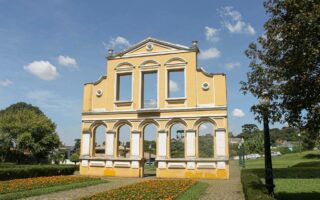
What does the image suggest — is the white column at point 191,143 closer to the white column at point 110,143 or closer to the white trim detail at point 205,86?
the white trim detail at point 205,86

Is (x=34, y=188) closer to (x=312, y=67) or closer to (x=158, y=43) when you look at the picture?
(x=312, y=67)

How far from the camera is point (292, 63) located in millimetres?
8445

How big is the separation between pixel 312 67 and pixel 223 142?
1511 centimetres

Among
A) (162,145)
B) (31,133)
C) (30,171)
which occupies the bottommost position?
(30,171)

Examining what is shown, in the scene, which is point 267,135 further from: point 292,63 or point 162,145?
point 162,145

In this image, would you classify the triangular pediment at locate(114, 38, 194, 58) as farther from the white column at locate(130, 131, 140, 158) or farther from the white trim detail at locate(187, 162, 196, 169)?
the white trim detail at locate(187, 162, 196, 169)

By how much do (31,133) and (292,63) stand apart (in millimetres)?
37896

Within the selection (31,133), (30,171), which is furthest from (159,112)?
(31,133)

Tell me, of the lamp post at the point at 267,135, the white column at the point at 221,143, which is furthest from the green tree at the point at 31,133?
the lamp post at the point at 267,135

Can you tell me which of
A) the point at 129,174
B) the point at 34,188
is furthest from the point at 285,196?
the point at 129,174

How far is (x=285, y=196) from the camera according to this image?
12.6 meters

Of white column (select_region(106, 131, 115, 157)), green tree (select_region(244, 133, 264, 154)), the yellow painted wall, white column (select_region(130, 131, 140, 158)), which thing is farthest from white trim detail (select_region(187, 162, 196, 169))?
green tree (select_region(244, 133, 264, 154))

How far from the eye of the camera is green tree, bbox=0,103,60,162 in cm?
3950

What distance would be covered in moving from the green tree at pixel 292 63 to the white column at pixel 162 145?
47.7ft
